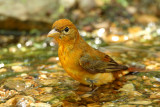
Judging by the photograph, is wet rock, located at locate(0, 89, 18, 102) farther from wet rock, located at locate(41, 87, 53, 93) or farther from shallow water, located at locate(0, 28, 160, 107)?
wet rock, located at locate(41, 87, 53, 93)

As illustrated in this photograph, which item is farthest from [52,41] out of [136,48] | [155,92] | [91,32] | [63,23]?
[155,92]

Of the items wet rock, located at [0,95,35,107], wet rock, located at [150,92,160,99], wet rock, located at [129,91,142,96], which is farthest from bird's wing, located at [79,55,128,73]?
wet rock, located at [0,95,35,107]

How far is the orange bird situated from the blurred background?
377 mm

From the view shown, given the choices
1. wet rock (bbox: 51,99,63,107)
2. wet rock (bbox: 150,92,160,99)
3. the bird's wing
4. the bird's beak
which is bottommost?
wet rock (bbox: 150,92,160,99)

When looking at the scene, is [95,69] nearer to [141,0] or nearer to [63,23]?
[63,23]

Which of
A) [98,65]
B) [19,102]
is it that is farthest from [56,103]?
[98,65]

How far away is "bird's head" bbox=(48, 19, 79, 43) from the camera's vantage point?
3460 millimetres

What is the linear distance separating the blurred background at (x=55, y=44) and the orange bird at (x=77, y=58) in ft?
1.24

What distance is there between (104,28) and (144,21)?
1.49m

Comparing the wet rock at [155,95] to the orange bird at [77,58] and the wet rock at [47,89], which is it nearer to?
the orange bird at [77,58]

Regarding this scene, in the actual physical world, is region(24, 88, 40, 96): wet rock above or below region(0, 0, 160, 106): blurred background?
below

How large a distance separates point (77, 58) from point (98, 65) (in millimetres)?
Result: 438

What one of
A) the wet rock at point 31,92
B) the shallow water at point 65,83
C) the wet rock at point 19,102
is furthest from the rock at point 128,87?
the wet rock at point 19,102

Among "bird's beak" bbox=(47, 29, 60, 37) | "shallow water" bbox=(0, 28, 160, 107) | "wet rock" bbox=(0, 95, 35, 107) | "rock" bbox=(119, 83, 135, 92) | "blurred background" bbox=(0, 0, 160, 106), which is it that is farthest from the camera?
"blurred background" bbox=(0, 0, 160, 106)
